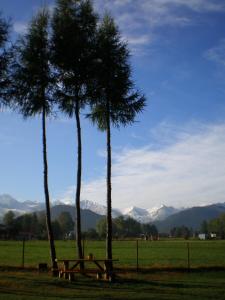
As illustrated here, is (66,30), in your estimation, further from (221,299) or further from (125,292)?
(221,299)

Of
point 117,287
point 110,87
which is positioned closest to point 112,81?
point 110,87

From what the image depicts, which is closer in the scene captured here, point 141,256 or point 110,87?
point 110,87

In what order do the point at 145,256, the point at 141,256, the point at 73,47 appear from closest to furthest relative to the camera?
the point at 73,47 → the point at 141,256 → the point at 145,256

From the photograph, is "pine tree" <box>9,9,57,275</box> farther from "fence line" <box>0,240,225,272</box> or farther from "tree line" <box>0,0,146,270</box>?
"fence line" <box>0,240,225,272</box>

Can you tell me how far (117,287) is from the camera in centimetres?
2045

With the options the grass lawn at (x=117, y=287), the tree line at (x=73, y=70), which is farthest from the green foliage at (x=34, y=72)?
the grass lawn at (x=117, y=287)

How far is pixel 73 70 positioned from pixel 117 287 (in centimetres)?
1086

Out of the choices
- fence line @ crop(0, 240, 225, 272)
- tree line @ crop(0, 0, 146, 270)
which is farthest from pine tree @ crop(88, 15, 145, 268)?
fence line @ crop(0, 240, 225, 272)

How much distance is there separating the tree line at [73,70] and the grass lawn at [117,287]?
3209 mm

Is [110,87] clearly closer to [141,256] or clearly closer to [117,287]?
[117,287]

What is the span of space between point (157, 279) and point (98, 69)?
10.3 meters

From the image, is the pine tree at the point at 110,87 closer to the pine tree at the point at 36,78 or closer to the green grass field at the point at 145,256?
the pine tree at the point at 36,78

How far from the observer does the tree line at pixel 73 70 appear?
25.6 metres

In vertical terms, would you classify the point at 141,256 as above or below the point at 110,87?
below
